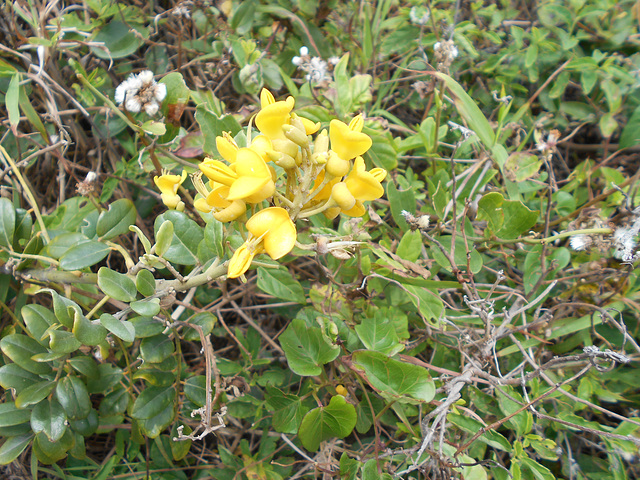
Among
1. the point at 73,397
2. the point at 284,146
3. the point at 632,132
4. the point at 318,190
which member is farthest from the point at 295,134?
the point at 632,132

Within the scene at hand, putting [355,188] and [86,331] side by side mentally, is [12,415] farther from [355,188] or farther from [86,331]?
[355,188]

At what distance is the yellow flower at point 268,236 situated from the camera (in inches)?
35.7

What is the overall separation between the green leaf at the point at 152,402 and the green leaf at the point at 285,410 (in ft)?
1.06

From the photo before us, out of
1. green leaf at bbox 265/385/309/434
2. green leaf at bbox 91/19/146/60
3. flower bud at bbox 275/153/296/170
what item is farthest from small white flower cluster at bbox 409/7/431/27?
green leaf at bbox 265/385/309/434

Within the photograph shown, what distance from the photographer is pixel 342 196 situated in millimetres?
966

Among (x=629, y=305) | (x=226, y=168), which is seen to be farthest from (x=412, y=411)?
(x=226, y=168)

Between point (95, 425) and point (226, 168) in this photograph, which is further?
point (95, 425)

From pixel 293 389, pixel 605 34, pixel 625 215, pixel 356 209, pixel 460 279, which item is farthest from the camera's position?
pixel 605 34

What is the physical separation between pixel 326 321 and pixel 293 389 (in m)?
0.45

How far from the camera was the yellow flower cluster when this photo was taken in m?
0.90

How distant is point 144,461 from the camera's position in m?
1.63

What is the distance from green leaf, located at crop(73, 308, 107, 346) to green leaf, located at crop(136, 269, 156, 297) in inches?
5.8

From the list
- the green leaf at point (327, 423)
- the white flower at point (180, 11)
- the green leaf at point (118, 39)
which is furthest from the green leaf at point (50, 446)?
the white flower at point (180, 11)

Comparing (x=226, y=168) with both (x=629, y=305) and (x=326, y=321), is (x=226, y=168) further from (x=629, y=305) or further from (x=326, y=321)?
(x=629, y=305)
